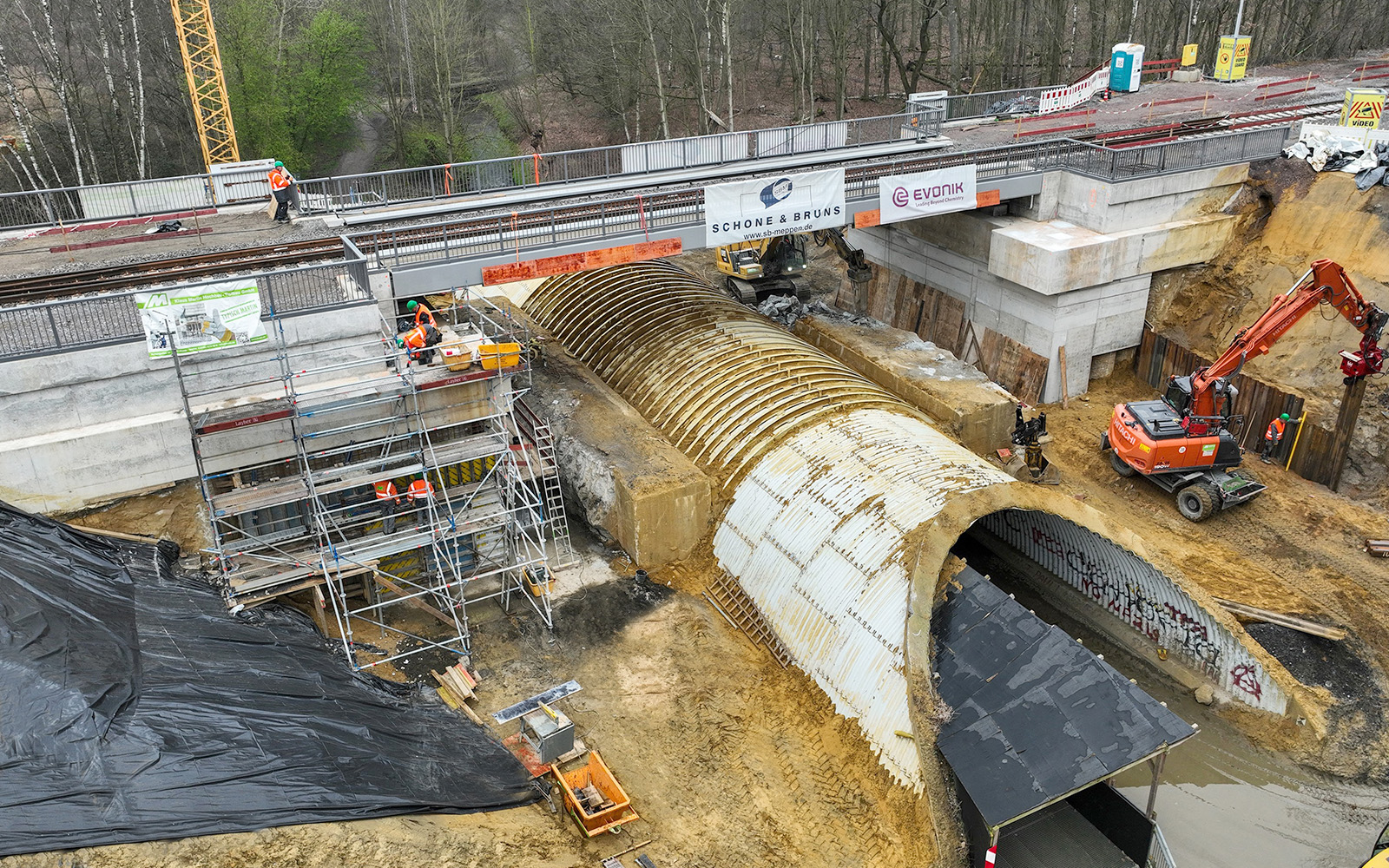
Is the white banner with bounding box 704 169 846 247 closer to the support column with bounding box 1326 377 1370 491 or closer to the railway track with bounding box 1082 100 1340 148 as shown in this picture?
the railway track with bounding box 1082 100 1340 148

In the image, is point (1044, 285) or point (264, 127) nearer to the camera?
point (1044, 285)

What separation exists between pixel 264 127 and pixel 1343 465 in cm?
4351

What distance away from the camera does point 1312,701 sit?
16672 millimetres

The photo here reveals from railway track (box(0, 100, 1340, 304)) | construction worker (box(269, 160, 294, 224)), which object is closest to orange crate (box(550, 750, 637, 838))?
railway track (box(0, 100, 1340, 304))

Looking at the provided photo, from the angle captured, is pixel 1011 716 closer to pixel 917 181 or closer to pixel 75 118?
pixel 917 181

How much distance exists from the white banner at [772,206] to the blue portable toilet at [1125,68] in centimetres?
2099

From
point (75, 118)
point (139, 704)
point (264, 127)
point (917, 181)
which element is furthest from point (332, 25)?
point (139, 704)

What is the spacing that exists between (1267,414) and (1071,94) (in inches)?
660

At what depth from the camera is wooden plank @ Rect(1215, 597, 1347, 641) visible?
Result: 18297 mm

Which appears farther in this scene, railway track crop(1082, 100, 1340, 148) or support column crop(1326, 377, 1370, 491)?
railway track crop(1082, 100, 1340, 148)

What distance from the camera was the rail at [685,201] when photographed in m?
20.7

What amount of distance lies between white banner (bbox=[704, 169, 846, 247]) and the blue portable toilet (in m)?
21.0

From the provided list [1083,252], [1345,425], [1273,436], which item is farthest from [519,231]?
[1345,425]

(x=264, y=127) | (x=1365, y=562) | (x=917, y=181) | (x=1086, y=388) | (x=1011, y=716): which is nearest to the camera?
(x=1011, y=716)
